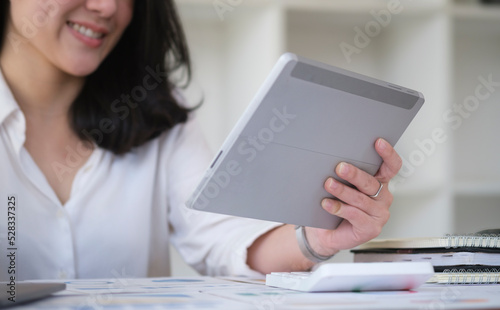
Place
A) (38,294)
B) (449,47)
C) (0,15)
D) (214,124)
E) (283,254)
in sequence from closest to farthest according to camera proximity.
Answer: (38,294), (283,254), (0,15), (449,47), (214,124)

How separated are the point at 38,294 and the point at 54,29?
72 cm

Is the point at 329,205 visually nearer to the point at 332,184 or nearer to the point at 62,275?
the point at 332,184

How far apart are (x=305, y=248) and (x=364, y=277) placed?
39cm

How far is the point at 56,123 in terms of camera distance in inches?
52.1

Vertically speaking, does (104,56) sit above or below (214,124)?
below

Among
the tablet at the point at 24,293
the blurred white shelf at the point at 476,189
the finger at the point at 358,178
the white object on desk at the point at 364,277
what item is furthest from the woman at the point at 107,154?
the blurred white shelf at the point at 476,189

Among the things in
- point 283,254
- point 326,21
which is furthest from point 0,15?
point 326,21

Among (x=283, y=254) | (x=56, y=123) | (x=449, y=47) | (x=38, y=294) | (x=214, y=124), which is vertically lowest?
(x=38, y=294)

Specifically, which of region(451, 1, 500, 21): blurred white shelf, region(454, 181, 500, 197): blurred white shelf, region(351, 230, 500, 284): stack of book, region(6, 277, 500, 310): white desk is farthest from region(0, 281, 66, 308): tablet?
region(451, 1, 500, 21): blurred white shelf

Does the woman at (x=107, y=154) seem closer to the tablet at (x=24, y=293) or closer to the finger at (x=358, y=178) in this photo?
the finger at (x=358, y=178)

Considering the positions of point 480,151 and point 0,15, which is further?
point 480,151

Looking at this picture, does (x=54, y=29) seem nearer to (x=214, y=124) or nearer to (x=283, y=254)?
(x=283, y=254)

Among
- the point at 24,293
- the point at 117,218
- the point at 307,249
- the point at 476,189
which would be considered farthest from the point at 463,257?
the point at 476,189

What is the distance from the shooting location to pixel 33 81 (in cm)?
128
